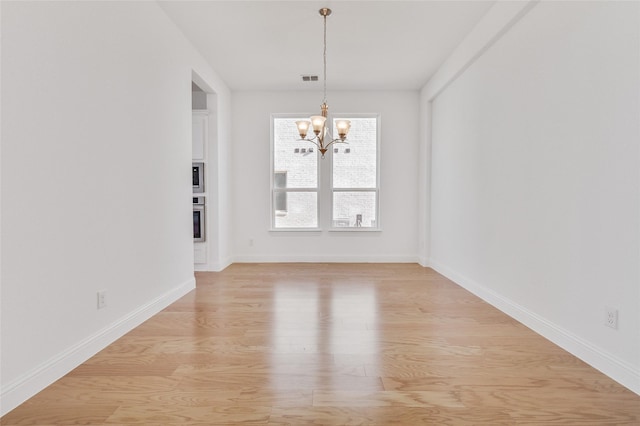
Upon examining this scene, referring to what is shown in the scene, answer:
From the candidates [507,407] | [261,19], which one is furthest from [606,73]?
[261,19]

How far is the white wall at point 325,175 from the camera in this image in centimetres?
559

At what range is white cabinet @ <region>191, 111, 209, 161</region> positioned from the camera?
15.8 ft

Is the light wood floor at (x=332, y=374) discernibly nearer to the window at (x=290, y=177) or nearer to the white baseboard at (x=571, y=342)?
the white baseboard at (x=571, y=342)

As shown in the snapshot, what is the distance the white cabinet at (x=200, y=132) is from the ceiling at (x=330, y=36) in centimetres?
68

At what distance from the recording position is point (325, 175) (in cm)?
564

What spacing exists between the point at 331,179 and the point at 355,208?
0.64 m

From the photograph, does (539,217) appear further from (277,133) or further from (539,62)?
(277,133)

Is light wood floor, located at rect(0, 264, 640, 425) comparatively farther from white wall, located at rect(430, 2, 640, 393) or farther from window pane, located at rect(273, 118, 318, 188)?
window pane, located at rect(273, 118, 318, 188)

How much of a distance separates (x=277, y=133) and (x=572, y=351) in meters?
4.76

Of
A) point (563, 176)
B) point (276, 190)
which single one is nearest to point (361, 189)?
point (276, 190)

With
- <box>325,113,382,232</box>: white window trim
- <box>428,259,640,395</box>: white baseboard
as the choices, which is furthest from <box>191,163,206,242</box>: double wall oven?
<box>428,259,640,395</box>: white baseboard

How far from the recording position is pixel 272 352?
88.1 inches

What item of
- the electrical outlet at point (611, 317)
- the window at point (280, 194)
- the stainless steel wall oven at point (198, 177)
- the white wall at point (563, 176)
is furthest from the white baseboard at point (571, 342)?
the stainless steel wall oven at point (198, 177)

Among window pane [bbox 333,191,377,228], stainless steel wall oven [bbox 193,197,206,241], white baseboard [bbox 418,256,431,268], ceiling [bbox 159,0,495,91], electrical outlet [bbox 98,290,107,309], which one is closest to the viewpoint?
electrical outlet [bbox 98,290,107,309]
